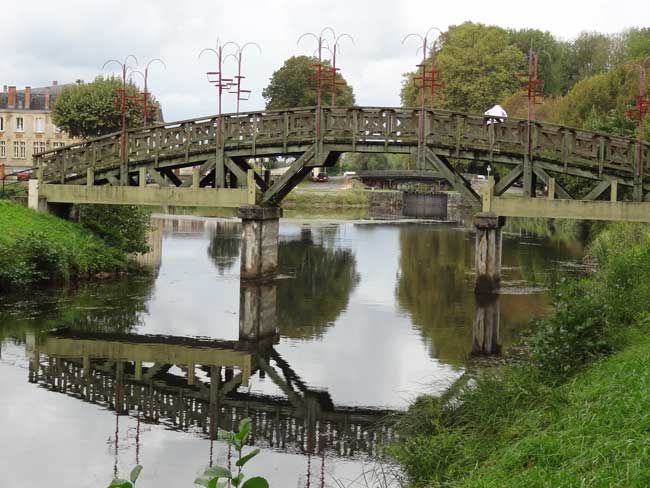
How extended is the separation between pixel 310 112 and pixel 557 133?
25.2 ft

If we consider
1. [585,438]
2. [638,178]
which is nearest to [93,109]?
[638,178]

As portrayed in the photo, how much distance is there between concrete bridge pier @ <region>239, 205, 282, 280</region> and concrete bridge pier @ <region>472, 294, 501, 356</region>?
22.8 ft

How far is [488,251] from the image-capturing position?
1059 inches

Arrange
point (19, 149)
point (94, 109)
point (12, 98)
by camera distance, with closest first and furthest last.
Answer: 1. point (94, 109)
2. point (12, 98)
3. point (19, 149)

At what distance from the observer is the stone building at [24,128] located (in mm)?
89312

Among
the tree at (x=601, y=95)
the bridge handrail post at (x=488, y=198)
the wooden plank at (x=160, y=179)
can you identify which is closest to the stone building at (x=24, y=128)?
the tree at (x=601, y=95)

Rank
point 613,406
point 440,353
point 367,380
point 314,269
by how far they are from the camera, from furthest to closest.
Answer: point 314,269
point 440,353
point 367,380
point 613,406

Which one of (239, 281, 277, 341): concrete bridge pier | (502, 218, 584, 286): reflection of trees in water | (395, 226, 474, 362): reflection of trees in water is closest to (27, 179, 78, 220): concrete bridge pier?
(239, 281, 277, 341): concrete bridge pier

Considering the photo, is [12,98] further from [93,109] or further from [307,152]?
[307,152]

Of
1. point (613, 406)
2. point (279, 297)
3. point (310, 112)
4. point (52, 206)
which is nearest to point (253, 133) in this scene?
point (310, 112)

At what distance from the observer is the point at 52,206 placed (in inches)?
1251

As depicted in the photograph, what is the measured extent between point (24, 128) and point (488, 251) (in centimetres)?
7212

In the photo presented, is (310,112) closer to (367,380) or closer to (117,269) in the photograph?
(117,269)

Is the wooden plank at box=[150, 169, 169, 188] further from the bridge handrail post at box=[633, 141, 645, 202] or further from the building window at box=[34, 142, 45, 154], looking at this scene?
the building window at box=[34, 142, 45, 154]
